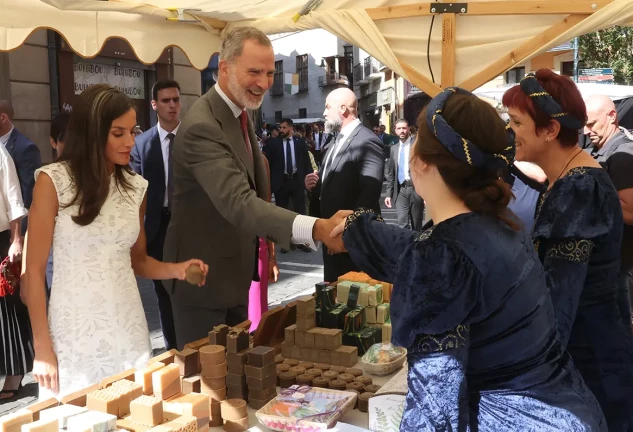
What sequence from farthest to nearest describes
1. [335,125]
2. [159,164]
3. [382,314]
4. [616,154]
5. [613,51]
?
[613,51] < [335,125] < [159,164] < [616,154] < [382,314]

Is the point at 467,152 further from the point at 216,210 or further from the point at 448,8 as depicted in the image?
the point at 448,8

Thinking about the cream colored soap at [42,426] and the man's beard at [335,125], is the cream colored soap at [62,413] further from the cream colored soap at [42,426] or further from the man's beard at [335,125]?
the man's beard at [335,125]

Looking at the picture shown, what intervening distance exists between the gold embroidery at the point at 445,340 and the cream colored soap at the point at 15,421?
96cm

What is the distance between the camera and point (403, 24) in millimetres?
3375

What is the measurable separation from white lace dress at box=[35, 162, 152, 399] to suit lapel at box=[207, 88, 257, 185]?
0.49 m

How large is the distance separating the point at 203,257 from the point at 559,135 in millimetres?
1417

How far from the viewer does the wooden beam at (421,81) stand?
338 cm

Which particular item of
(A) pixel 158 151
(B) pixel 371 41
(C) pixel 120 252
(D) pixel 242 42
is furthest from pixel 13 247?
(B) pixel 371 41

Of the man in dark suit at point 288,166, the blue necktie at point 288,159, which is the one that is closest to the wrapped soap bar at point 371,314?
the man in dark suit at point 288,166

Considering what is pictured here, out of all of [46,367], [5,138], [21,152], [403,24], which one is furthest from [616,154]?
[5,138]

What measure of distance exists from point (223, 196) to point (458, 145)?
1153mm

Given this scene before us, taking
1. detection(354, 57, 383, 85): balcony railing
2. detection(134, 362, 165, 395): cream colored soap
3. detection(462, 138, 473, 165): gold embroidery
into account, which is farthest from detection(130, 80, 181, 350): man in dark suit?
detection(354, 57, 383, 85): balcony railing

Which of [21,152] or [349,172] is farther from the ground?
[21,152]

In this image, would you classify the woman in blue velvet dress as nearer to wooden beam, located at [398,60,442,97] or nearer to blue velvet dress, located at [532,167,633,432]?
blue velvet dress, located at [532,167,633,432]
